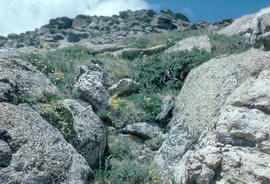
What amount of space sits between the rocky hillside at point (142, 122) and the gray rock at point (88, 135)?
0.02m

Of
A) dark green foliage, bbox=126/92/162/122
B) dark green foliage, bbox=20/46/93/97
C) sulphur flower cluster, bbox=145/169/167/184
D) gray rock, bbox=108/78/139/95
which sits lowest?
sulphur flower cluster, bbox=145/169/167/184

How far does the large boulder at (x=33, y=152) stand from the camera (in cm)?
339

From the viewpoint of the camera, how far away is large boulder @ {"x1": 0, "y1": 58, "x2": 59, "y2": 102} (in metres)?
4.27

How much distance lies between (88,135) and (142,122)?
7.68 feet

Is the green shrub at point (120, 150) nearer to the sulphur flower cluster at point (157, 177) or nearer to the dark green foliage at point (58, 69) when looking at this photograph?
the sulphur flower cluster at point (157, 177)

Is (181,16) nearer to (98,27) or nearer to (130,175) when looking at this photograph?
(98,27)

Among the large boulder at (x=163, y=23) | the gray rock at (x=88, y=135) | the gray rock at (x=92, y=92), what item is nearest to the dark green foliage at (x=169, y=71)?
the gray rock at (x=92, y=92)

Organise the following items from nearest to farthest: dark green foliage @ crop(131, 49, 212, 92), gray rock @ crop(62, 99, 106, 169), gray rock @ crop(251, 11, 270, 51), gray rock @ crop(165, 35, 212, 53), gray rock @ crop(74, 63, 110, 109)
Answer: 1. gray rock @ crop(62, 99, 106, 169)
2. gray rock @ crop(251, 11, 270, 51)
3. gray rock @ crop(74, 63, 110, 109)
4. dark green foliage @ crop(131, 49, 212, 92)
5. gray rock @ crop(165, 35, 212, 53)

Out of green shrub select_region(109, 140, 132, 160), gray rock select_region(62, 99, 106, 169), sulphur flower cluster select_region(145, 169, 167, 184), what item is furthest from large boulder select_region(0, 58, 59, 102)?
sulphur flower cluster select_region(145, 169, 167, 184)

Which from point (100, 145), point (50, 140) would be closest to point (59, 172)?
point (50, 140)

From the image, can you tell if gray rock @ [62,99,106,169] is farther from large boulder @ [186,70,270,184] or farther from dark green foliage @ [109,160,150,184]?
large boulder @ [186,70,270,184]

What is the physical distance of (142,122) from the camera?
23.6 feet

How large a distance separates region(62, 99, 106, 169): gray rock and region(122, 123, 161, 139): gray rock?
3.85 feet

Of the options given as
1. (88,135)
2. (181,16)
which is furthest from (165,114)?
(181,16)
